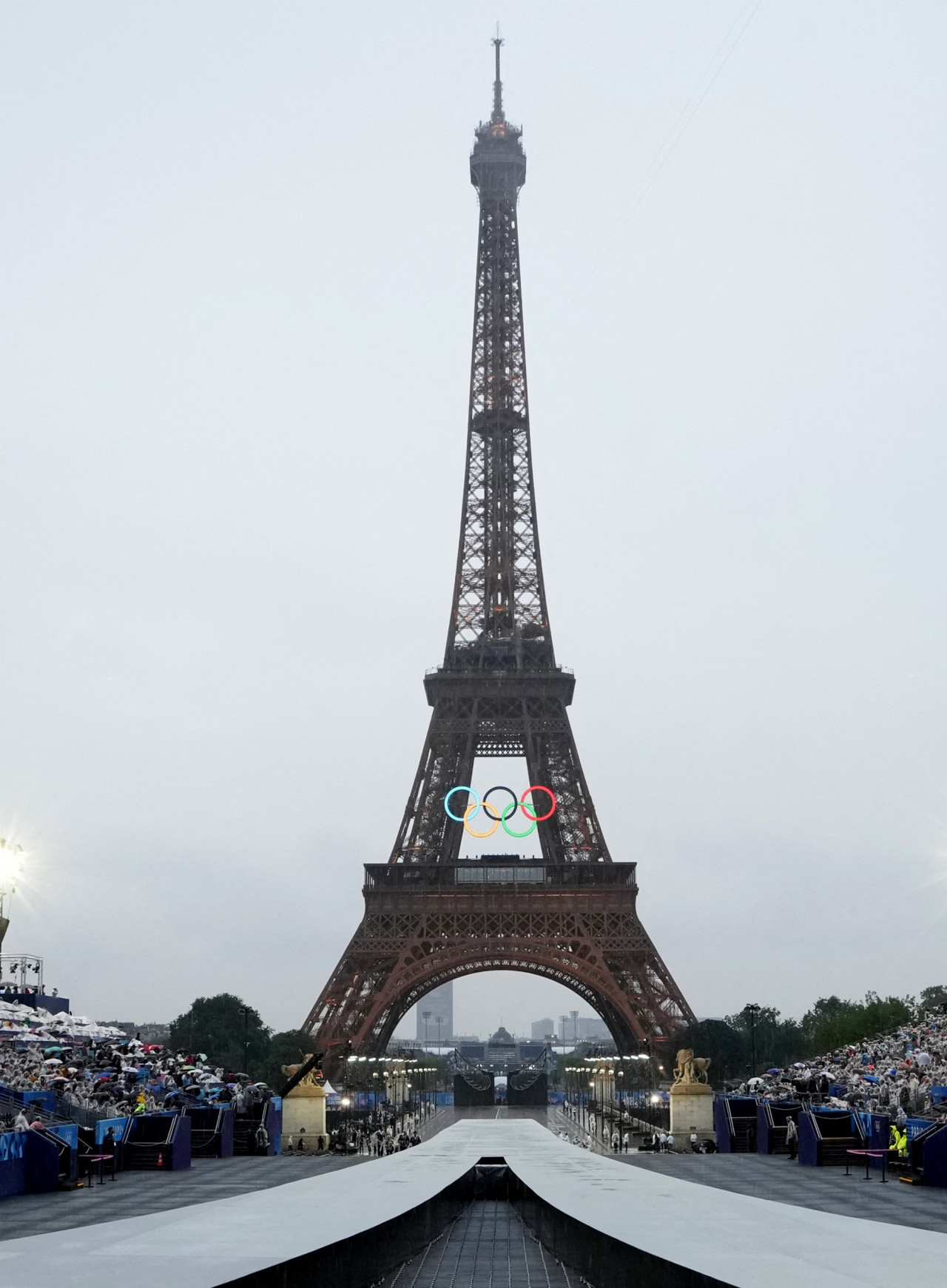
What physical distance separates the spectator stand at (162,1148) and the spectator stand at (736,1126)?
1796 cm

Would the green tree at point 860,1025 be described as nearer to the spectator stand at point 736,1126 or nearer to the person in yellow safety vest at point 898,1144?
the spectator stand at point 736,1126

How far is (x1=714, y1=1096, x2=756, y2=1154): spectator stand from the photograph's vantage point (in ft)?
138

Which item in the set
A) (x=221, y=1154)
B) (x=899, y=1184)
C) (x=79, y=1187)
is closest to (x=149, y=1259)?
(x=79, y=1187)

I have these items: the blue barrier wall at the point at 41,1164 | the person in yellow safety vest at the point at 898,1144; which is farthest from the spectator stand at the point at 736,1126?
the blue barrier wall at the point at 41,1164

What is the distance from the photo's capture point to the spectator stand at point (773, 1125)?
39.8m

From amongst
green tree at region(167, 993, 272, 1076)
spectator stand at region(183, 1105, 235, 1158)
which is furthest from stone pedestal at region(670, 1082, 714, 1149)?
green tree at region(167, 993, 272, 1076)

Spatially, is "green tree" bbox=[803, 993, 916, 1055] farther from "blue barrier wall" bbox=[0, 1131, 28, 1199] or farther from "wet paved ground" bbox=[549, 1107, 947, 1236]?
"blue barrier wall" bbox=[0, 1131, 28, 1199]

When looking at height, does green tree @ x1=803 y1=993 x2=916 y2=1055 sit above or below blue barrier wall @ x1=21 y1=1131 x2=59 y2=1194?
above

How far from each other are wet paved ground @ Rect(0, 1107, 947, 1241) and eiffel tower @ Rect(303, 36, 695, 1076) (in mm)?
38435

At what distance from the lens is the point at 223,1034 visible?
330 feet

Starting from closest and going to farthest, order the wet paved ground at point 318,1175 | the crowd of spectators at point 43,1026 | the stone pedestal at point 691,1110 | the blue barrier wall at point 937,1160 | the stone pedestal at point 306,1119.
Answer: the wet paved ground at point 318,1175 → the blue barrier wall at point 937,1160 → the crowd of spectators at point 43,1026 → the stone pedestal at point 306,1119 → the stone pedestal at point 691,1110

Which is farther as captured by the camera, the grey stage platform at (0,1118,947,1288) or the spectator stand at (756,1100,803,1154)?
the spectator stand at (756,1100,803,1154)

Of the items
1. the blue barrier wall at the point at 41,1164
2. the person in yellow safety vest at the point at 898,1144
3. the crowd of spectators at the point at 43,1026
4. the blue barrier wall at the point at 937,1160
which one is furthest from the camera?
the crowd of spectators at the point at 43,1026

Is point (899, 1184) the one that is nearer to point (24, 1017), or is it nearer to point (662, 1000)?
point (24, 1017)
